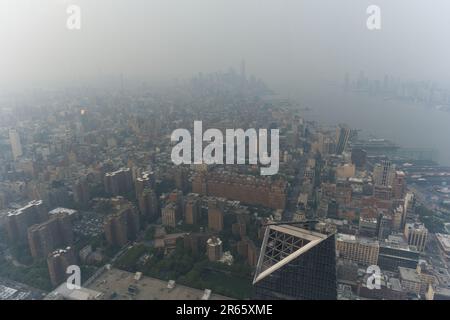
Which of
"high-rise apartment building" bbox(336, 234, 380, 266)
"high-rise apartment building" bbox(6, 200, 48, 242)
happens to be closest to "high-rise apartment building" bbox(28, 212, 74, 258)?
"high-rise apartment building" bbox(6, 200, 48, 242)

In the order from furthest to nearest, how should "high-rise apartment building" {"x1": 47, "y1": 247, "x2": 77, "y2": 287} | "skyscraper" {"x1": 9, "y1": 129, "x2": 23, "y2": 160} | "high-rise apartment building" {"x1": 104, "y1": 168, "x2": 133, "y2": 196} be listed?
"skyscraper" {"x1": 9, "y1": 129, "x2": 23, "y2": 160}, "high-rise apartment building" {"x1": 104, "y1": 168, "x2": 133, "y2": 196}, "high-rise apartment building" {"x1": 47, "y1": 247, "x2": 77, "y2": 287}

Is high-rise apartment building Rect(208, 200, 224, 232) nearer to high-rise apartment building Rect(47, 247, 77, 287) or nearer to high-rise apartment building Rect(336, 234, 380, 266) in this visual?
high-rise apartment building Rect(336, 234, 380, 266)

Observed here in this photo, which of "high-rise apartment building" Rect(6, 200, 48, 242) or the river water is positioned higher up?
the river water

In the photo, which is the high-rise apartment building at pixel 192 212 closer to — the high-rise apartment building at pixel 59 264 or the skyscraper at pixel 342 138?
the high-rise apartment building at pixel 59 264

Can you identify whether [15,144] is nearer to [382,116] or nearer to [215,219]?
[215,219]

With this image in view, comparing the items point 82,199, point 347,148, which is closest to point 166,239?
point 82,199

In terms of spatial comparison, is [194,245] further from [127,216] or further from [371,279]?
[371,279]

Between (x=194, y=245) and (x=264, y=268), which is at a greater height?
(x=264, y=268)
